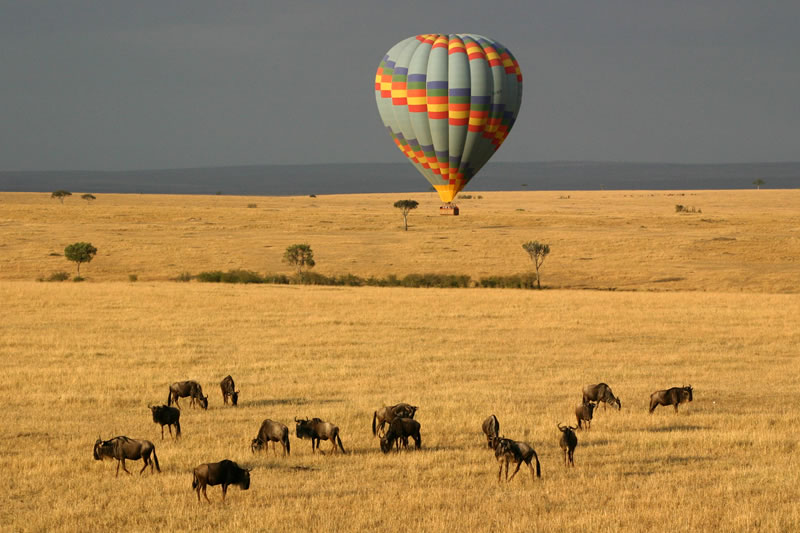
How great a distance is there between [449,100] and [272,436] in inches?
1898

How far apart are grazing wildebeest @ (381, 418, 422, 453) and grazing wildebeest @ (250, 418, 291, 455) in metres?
1.57

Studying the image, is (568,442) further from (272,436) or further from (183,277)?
(183,277)

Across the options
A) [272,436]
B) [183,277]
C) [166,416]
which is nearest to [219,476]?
[272,436]

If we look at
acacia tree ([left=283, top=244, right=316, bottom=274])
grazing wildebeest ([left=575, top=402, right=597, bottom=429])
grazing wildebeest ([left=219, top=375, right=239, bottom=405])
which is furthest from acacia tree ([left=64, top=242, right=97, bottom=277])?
grazing wildebeest ([left=575, top=402, right=597, bottom=429])

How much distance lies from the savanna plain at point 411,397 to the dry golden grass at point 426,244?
1.71 meters

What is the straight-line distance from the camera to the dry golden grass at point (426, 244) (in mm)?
72812

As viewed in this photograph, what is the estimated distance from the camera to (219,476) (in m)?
13.1

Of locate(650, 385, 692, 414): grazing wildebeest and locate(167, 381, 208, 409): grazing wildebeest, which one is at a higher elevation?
locate(650, 385, 692, 414): grazing wildebeest

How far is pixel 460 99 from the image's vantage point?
62.4 metres

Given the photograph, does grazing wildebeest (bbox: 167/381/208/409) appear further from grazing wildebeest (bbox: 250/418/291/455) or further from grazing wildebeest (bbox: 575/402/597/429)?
grazing wildebeest (bbox: 575/402/597/429)

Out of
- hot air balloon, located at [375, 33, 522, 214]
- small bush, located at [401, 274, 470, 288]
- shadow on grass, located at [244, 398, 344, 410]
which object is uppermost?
hot air balloon, located at [375, 33, 522, 214]

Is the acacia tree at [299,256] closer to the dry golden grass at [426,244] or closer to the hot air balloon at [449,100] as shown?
the dry golden grass at [426,244]

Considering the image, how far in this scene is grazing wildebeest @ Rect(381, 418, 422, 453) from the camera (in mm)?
16500

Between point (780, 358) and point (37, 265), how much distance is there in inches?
2271
